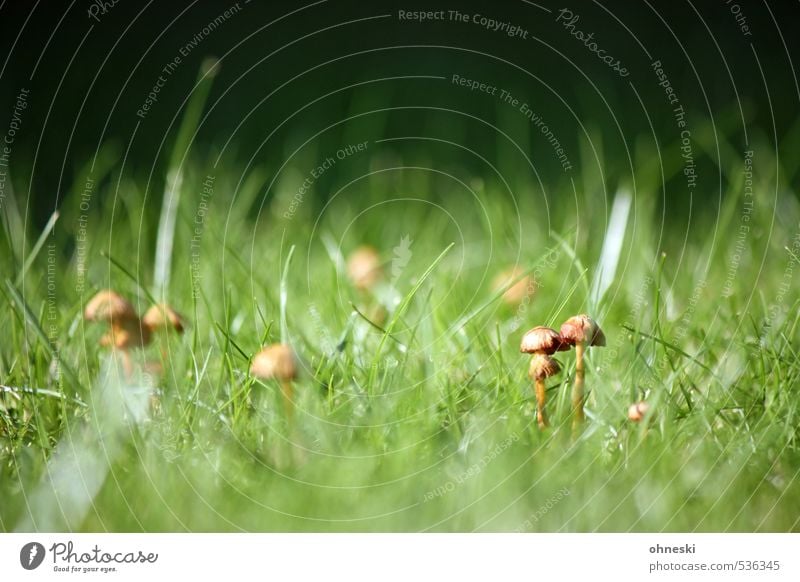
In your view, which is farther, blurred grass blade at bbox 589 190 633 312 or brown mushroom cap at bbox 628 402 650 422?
blurred grass blade at bbox 589 190 633 312

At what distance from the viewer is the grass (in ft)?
2.75

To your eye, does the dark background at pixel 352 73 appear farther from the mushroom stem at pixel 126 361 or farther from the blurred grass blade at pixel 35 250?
the mushroom stem at pixel 126 361

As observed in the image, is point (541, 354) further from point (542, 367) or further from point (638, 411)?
point (638, 411)

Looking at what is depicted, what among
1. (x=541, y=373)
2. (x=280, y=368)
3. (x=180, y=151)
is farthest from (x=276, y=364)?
(x=180, y=151)

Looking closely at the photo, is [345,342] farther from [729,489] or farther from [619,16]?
[619,16]

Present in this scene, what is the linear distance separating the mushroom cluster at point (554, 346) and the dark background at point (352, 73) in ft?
1.65

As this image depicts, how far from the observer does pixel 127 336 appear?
0.92 m

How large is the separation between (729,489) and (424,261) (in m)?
0.49

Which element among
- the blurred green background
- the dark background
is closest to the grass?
the blurred green background

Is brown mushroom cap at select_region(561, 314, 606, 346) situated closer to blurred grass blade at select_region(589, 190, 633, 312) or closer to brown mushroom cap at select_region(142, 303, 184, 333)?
blurred grass blade at select_region(589, 190, 633, 312)

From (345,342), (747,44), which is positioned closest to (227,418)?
(345,342)

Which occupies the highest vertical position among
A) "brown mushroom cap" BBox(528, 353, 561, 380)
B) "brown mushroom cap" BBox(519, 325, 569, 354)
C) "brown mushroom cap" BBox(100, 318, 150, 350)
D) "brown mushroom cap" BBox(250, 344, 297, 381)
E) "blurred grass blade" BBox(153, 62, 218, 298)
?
"blurred grass blade" BBox(153, 62, 218, 298)

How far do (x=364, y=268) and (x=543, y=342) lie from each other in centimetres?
38

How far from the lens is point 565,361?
91cm
